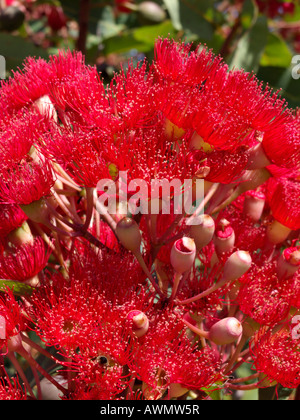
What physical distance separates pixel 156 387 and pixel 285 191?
47 cm

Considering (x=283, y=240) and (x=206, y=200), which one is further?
(x=283, y=240)

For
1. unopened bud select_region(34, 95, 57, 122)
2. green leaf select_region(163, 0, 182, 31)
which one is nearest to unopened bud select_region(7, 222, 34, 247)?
unopened bud select_region(34, 95, 57, 122)

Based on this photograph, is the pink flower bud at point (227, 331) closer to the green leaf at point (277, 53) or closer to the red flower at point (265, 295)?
the red flower at point (265, 295)

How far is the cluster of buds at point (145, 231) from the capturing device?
92 cm

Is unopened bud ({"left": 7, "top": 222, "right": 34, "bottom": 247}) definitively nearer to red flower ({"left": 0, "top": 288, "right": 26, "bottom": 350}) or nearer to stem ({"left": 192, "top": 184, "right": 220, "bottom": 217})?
red flower ({"left": 0, "top": 288, "right": 26, "bottom": 350})

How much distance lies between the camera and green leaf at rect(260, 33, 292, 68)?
1.97 meters

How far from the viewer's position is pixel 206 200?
39.7 inches

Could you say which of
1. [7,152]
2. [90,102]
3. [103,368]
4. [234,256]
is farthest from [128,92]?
[103,368]

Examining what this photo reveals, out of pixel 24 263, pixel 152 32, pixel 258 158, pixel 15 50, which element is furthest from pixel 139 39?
pixel 24 263

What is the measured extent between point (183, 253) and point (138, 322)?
0.44 ft

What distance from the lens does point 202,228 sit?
93cm

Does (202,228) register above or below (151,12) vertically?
below

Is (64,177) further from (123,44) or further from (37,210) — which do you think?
(123,44)
